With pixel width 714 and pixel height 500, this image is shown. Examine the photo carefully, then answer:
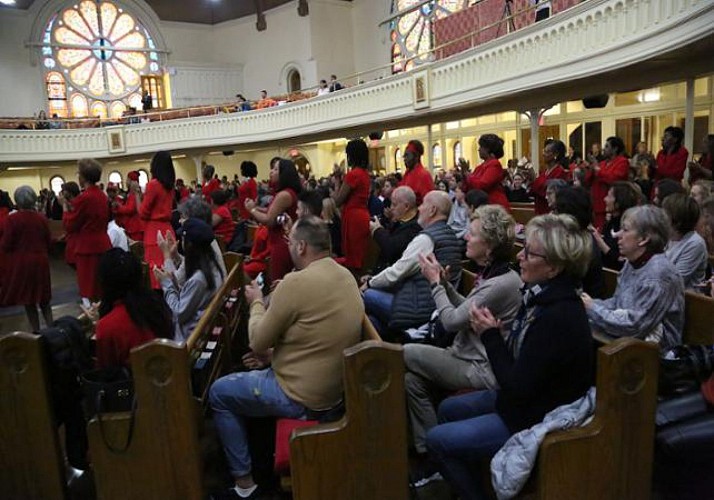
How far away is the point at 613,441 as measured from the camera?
1.80 m

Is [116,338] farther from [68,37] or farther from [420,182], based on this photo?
[68,37]

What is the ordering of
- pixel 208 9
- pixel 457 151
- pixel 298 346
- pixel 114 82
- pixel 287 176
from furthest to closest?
1. pixel 208 9
2. pixel 114 82
3. pixel 457 151
4. pixel 287 176
5. pixel 298 346

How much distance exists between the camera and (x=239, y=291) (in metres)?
4.18

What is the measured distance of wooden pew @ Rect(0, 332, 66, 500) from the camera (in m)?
2.16

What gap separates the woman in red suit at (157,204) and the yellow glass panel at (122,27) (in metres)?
23.0

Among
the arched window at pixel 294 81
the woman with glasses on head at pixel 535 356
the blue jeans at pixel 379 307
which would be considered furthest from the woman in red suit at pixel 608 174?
the arched window at pixel 294 81

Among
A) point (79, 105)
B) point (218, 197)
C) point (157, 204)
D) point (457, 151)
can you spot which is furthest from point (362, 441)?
point (79, 105)

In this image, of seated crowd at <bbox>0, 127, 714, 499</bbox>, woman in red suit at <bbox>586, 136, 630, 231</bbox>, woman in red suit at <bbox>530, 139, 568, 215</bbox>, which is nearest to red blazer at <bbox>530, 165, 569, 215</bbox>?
woman in red suit at <bbox>530, 139, 568, 215</bbox>

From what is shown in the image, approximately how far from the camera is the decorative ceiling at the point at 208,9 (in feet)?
79.8

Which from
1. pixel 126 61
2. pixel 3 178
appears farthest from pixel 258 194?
pixel 126 61

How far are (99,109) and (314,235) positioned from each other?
25.2 m

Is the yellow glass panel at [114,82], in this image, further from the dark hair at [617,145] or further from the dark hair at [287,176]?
the dark hair at [617,145]

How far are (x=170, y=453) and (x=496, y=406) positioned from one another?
49.3 inches

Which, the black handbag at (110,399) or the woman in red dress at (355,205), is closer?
the black handbag at (110,399)
